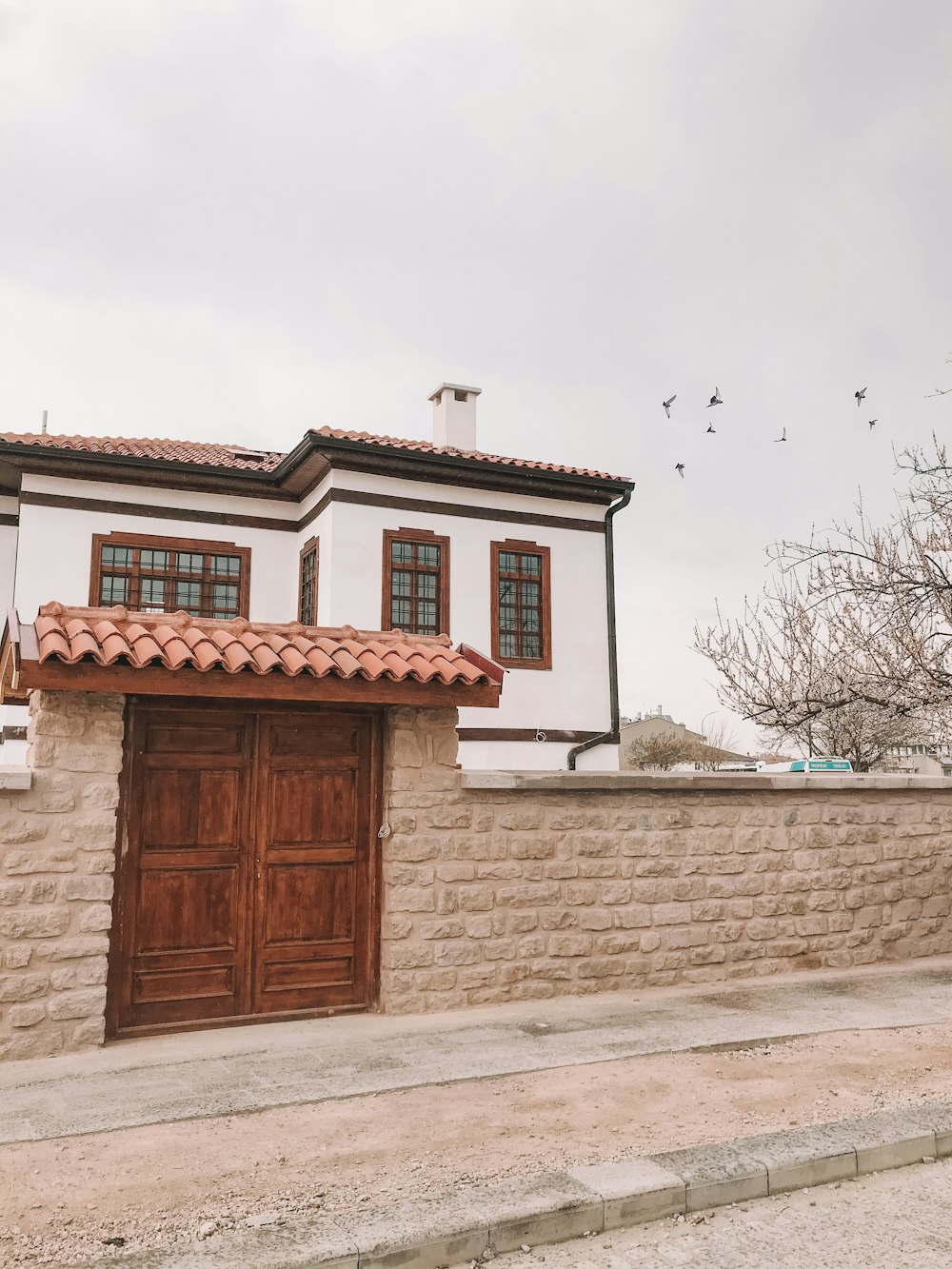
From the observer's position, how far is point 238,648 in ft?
20.7

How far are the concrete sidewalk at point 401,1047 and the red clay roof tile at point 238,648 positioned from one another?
7.38 feet

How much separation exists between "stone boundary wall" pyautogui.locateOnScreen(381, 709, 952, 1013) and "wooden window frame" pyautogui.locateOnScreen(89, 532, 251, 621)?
946 centimetres

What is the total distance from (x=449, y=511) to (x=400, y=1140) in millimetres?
12451

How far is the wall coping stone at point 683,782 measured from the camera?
708 centimetres

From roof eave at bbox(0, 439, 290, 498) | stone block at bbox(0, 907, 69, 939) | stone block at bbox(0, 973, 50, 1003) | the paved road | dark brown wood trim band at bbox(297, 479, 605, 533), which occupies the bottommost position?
the paved road

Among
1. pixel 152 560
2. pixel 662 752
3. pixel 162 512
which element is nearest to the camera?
pixel 152 560

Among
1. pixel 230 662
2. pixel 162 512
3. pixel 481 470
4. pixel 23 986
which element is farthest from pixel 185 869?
pixel 481 470

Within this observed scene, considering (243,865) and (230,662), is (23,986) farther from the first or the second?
(230,662)

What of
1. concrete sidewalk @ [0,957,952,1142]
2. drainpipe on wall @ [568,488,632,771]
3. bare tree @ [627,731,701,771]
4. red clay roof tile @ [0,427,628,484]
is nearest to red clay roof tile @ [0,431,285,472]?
red clay roof tile @ [0,427,628,484]

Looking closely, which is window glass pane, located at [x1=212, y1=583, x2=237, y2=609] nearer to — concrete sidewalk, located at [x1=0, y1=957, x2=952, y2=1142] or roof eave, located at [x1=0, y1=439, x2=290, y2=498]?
roof eave, located at [x1=0, y1=439, x2=290, y2=498]

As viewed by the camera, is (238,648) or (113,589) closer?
(238,648)

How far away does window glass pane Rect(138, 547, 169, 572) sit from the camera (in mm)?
15281

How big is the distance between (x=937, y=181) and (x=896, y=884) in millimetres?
7732

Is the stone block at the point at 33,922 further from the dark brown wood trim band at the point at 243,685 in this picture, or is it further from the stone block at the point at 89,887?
the dark brown wood trim band at the point at 243,685
